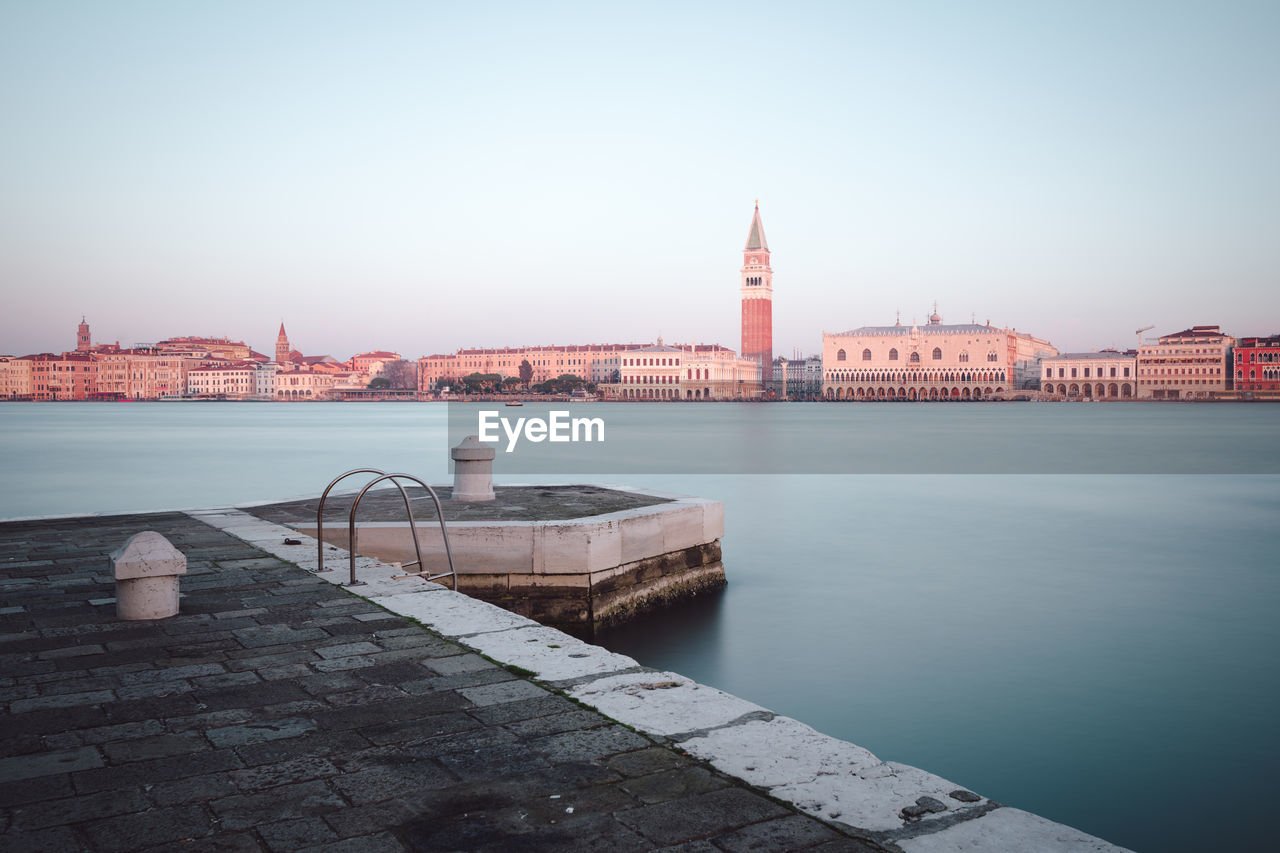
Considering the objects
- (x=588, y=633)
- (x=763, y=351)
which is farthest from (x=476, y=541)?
(x=763, y=351)

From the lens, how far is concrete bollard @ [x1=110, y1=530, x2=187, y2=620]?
484 cm

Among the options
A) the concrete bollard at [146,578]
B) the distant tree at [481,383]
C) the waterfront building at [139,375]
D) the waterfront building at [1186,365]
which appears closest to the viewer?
the concrete bollard at [146,578]

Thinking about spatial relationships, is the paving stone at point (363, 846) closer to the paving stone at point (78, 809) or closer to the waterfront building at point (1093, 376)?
the paving stone at point (78, 809)

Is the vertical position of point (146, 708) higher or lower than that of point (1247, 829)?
higher

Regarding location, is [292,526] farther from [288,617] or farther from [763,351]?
[763,351]

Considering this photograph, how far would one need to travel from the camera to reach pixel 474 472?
10.3m

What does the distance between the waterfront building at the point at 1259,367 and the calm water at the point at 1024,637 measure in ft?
357

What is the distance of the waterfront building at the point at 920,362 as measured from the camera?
420ft

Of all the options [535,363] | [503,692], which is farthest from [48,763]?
[535,363]

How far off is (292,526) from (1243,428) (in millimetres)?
56401

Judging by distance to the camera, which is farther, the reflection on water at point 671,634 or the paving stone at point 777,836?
the reflection on water at point 671,634

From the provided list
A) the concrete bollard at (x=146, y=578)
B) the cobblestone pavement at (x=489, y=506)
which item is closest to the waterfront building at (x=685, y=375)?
the cobblestone pavement at (x=489, y=506)

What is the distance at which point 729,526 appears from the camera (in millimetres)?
15805

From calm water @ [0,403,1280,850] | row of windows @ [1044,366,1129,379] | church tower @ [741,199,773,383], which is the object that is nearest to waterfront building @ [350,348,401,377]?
church tower @ [741,199,773,383]
